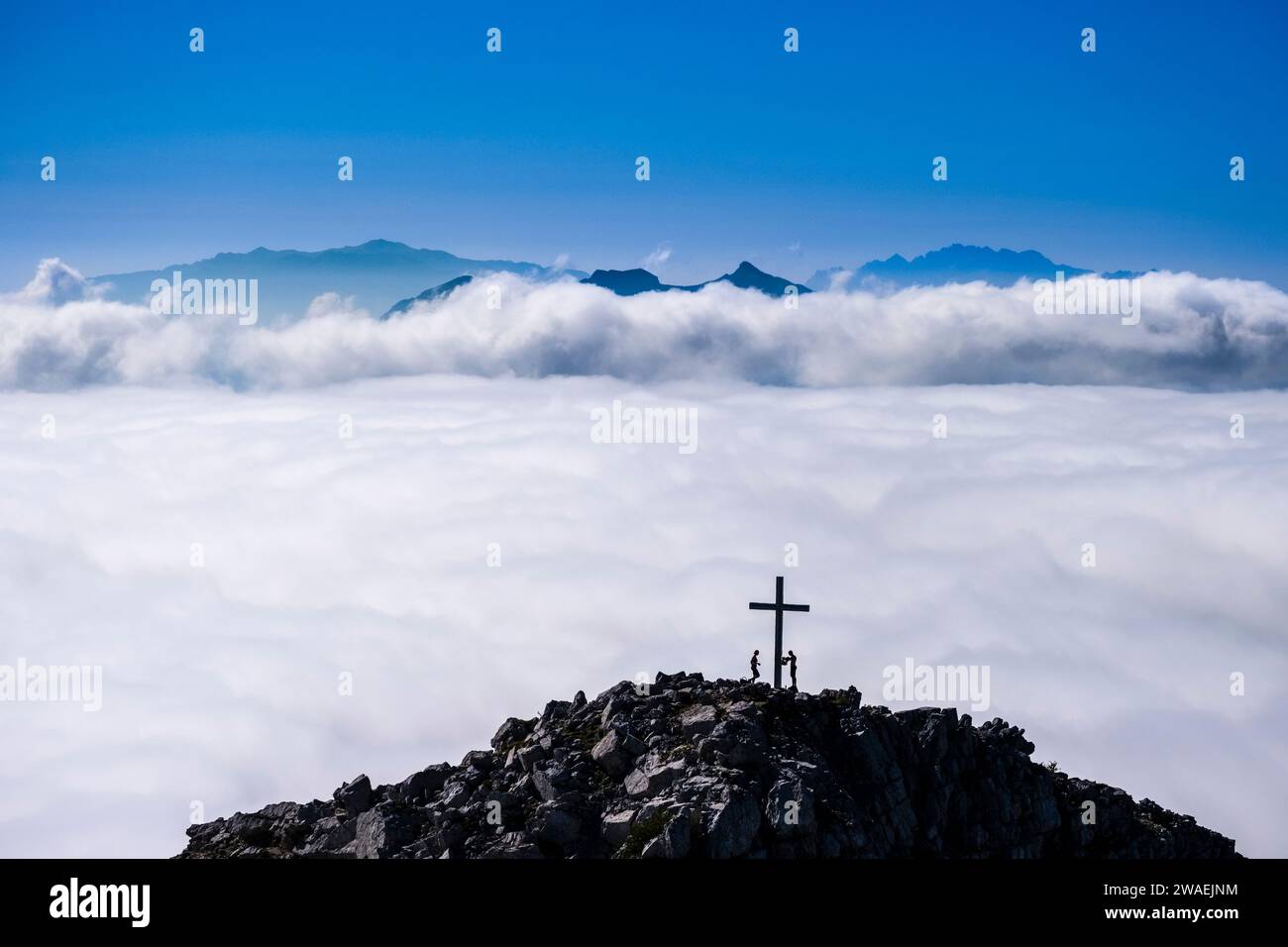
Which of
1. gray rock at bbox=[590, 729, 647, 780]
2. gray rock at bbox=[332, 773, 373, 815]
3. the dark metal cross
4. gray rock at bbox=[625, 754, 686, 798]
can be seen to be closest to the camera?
gray rock at bbox=[625, 754, 686, 798]

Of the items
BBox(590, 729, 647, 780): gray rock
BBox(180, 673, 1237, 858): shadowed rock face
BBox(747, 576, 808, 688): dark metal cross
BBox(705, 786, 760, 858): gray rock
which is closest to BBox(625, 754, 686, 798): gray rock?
BBox(180, 673, 1237, 858): shadowed rock face

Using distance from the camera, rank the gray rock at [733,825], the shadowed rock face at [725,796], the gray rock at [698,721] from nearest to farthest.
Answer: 1. the gray rock at [733,825]
2. the shadowed rock face at [725,796]
3. the gray rock at [698,721]

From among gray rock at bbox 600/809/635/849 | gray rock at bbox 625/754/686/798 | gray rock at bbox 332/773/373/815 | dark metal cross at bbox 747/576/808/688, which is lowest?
gray rock at bbox 332/773/373/815

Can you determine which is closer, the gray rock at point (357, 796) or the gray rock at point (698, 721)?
the gray rock at point (698, 721)

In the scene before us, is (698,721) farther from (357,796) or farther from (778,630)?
(357,796)

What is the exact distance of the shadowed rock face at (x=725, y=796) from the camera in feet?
83.3

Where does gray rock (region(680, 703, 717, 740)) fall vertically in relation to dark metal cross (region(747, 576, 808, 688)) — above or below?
below

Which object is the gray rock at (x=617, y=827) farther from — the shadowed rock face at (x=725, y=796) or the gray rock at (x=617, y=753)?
the gray rock at (x=617, y=753)

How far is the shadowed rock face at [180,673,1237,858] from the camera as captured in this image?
2539 centimetres

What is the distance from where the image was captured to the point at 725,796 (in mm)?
25250

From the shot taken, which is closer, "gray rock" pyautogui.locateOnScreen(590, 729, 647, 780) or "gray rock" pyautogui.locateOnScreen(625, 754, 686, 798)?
"gray rock" pyautogui.locateOnScreen(625, 754, 686, 798)

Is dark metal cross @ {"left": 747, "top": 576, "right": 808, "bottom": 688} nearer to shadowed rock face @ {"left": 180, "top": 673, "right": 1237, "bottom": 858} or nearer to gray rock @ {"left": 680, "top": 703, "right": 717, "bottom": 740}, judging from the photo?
shadowed rock face @ {"left": 180, "top": 673, "right": 1237, "bottom": 858}

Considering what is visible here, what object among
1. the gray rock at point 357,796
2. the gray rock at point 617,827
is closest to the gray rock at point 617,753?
the gray rock at point 617,827
